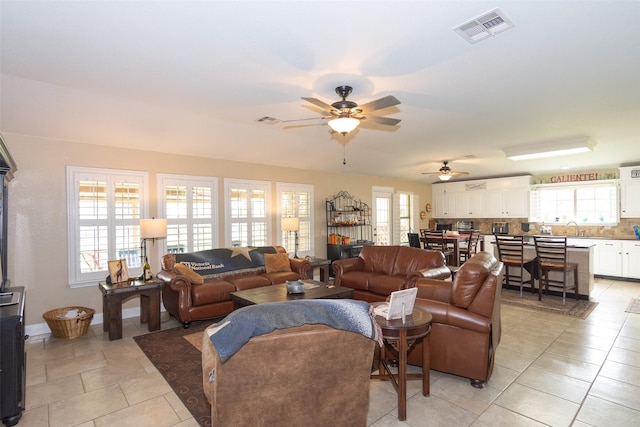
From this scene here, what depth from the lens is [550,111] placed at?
13.3 feet

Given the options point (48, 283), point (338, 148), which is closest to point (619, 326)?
point (338, 148)

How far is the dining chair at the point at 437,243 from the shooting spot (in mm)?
6766

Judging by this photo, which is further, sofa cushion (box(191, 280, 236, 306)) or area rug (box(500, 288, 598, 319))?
area rug (box(500, 288, 598, 319))

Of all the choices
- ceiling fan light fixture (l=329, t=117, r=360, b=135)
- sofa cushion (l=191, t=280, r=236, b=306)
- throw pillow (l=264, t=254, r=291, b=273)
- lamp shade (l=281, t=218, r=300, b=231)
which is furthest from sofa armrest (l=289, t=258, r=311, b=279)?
ceiling fan light fixture (l=329, t=117, r=360, b=135)

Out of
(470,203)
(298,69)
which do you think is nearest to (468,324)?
(298,69)

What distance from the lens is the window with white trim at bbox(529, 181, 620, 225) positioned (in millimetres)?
7391

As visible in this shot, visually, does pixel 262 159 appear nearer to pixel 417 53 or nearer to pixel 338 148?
pixel 338 148

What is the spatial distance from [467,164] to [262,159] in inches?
186

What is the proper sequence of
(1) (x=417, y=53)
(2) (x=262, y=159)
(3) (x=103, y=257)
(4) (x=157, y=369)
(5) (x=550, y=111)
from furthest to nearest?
(2) (x=262, y=159) → (3) (x=103, y=257) → (5) (x=550, y=111) → (4) (x=157, y=369) → (1) (x=417, y=53)

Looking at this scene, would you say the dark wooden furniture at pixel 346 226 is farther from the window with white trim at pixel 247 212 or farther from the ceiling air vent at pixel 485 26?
the ceiling air vent at pixel 485 26

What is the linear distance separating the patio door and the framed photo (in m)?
5.58

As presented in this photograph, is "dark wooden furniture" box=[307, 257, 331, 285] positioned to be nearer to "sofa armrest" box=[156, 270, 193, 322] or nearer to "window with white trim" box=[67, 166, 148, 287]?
"sofa armrest" box=[156, 270, 193, 322]

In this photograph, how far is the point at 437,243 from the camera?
272 inches

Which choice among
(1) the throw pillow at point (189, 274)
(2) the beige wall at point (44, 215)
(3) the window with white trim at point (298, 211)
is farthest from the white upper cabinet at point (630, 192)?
(2) the beige wall at point (44, 215)
